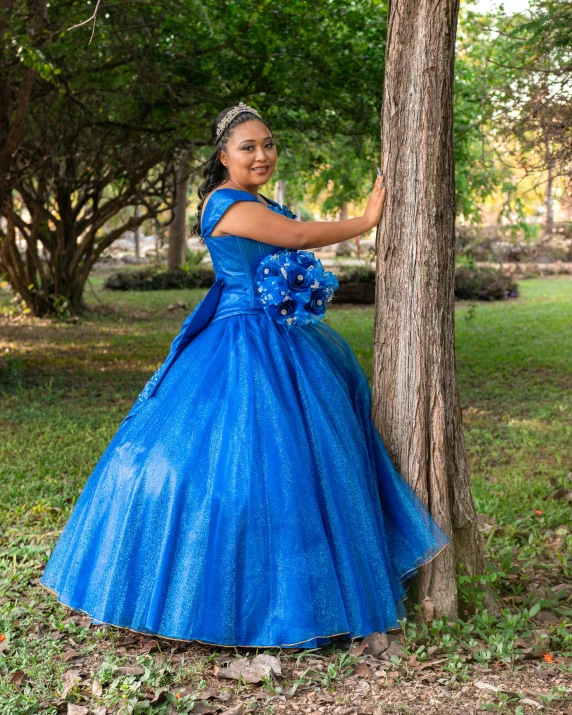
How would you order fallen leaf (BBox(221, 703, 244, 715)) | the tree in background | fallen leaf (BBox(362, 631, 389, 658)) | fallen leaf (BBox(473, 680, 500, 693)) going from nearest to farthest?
fallen leaf (BBox(221, 703, 244, 715)) < fallen leaf (BBox(473, 680, 500, 693)) < fallen leaf (BBox(362, 631, 389, 658)) < the tree in background

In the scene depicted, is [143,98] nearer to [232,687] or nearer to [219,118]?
[219,118]

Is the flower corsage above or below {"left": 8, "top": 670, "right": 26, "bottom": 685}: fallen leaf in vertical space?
above

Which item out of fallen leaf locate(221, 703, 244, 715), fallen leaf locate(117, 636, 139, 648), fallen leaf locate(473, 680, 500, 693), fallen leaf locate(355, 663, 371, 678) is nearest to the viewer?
fallen leaf locate(221, 703, 244, 715)

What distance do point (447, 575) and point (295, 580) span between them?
0.68 meters

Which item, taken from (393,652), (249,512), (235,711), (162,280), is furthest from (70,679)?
(162,280)

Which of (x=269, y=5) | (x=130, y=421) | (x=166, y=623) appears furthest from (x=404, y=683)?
(x=269, y=5)

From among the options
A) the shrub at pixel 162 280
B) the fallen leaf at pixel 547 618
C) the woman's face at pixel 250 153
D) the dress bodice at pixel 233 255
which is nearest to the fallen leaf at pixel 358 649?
the fallen leaf at pixel 547 618

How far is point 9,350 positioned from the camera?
10312 mm

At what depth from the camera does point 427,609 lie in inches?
125

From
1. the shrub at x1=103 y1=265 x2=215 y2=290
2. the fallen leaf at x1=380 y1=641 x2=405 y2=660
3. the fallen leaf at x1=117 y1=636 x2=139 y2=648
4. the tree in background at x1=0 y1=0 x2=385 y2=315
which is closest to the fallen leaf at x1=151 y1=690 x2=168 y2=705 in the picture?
the fallen leaf at x1=117 y1=636 x2=139 y2=648

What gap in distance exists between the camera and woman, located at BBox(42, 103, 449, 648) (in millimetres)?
2918

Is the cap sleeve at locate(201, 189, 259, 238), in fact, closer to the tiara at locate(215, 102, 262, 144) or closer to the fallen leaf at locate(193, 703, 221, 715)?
the tiara at locate(215, 102, 262, 144)

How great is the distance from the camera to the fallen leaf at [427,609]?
10.4ft

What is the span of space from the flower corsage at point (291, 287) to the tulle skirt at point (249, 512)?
67 mm
